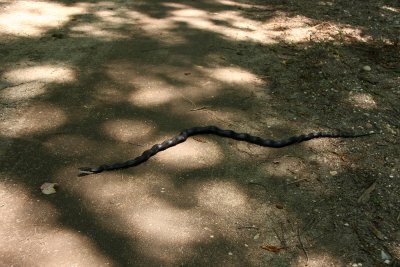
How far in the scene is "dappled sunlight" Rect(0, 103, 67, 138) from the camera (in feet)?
14.0

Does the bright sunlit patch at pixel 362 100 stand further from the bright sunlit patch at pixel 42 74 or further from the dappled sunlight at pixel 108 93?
the bright sunlit patch at pixel 42 74

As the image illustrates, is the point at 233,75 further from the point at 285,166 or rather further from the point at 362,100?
the point at 285,166

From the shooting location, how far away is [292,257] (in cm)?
315

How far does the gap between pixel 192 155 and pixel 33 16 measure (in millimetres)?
4423

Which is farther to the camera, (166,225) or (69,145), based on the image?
(69,145)

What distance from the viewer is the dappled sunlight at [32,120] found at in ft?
14.0

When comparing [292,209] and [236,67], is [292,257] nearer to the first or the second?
[292,209]

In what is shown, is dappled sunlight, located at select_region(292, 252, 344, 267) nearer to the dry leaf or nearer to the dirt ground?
the dirt ground

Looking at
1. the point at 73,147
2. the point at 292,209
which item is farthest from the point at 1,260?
the point at 292,209

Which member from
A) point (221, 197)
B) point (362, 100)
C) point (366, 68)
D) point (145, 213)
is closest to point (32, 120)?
point (145, 213)

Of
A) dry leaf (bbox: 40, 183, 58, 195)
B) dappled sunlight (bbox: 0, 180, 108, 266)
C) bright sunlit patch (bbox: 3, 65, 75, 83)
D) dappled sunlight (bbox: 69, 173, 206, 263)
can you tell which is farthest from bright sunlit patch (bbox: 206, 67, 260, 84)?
dappled sunlight (bbox: 0, 180, 108, 266)

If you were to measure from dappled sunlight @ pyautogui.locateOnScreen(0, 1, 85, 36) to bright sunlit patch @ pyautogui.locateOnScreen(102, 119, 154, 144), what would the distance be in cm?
277

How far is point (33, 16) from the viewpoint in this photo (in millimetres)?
6938

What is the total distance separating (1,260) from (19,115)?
1.98m
